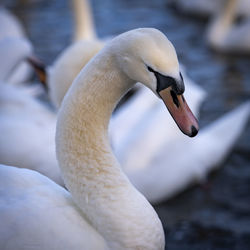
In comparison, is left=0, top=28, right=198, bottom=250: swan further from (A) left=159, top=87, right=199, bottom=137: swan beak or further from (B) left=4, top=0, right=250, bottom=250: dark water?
(B) left=4, top=0, right=250, bottom=250: dark water

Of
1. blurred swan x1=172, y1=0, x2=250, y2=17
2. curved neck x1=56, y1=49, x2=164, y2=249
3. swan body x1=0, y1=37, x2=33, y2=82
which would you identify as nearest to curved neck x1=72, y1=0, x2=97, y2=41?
swan body x1=0, y1=37, x2=33, y2=82

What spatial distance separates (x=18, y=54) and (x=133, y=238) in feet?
9.26

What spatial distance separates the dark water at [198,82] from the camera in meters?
4.36

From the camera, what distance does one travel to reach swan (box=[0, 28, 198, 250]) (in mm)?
2389

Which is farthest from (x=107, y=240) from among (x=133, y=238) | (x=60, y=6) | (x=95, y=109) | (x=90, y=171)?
(x=60, y=6)

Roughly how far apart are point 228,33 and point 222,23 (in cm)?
22

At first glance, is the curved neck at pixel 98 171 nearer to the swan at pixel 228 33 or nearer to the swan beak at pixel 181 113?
the swan beak at pixel 181 113

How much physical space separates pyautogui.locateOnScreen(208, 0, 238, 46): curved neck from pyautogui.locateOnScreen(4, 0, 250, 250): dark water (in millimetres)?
188

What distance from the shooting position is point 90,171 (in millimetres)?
2553

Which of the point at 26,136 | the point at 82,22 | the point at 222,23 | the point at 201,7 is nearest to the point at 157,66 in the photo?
the point at 26,136

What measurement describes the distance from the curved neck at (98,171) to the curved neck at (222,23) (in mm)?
5784

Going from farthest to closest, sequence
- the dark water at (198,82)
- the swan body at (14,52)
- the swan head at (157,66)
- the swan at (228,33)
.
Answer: the swan at (228,33) < the swan body at (14,52) < the dark water at (198,82) < the swan head at (157,66)

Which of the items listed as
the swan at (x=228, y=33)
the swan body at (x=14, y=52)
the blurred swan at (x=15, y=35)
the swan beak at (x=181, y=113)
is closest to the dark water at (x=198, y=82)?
the swan at (x=228, y=33)

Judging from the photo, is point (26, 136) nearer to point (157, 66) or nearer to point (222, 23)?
point (157, 66)
